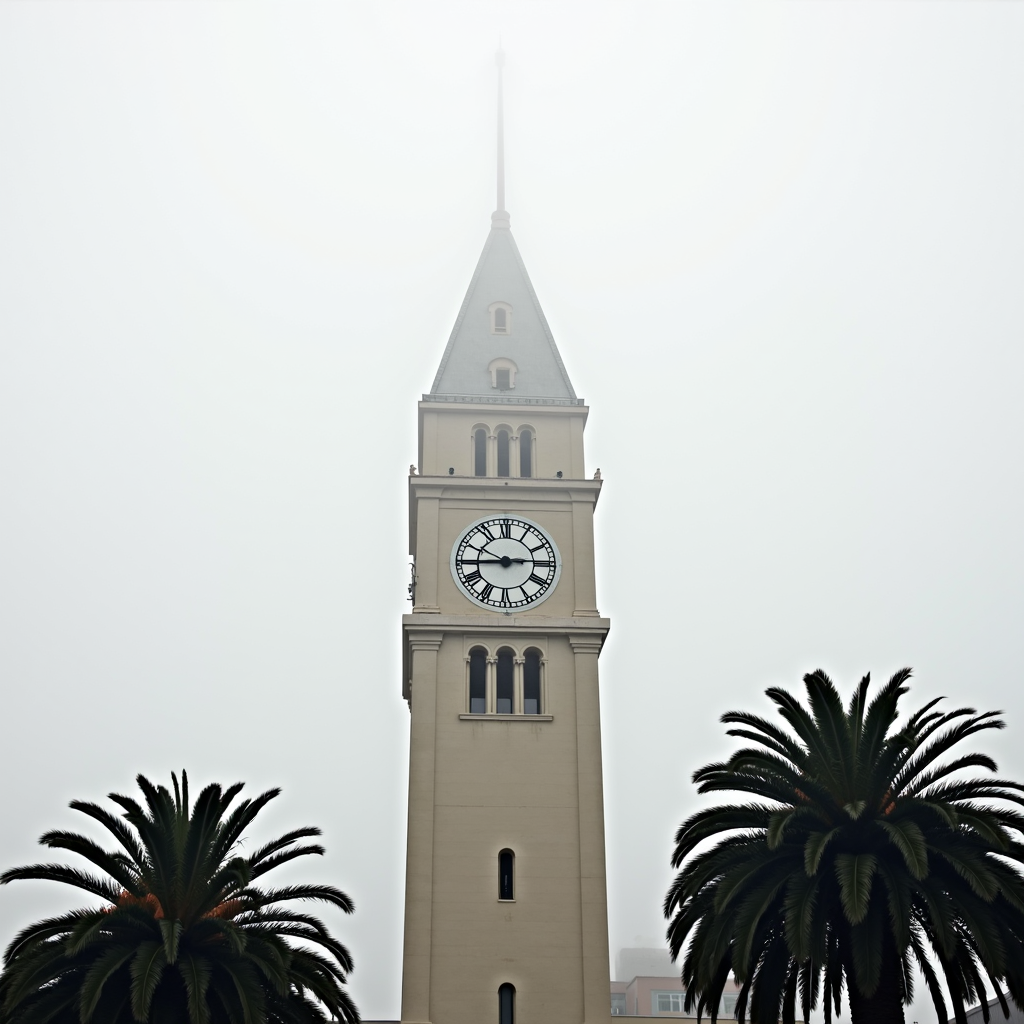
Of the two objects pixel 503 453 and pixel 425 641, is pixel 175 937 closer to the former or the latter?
pixel 425 641

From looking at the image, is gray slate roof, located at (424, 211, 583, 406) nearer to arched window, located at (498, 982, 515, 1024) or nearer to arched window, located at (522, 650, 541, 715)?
arched window, located at (522, 650, 541, 715)

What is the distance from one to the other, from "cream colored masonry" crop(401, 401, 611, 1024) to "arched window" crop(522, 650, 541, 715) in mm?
400

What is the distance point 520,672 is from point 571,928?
8.71 meters

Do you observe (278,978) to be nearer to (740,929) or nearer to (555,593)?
(740,929)

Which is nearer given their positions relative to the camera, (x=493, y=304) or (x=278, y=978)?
(x=278, y=978)

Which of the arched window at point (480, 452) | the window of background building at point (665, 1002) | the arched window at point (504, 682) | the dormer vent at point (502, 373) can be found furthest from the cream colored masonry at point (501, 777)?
the window of background building at point (665, 1002)

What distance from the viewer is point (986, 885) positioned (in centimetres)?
3059

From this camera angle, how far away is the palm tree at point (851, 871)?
31125mm

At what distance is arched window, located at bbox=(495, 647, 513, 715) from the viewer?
163ft

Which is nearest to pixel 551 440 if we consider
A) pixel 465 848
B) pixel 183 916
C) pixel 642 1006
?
pixel 465 848

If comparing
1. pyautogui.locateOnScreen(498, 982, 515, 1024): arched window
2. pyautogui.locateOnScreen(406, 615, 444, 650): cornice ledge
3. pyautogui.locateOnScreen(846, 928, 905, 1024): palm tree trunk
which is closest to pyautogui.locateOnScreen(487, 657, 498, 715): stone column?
pyautogui.locateOnScreen(406, 615, 444, 650): cornice ledge

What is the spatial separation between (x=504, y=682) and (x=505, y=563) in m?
4.20

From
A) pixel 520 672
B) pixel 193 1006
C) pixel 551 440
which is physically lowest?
pixel 193 1006

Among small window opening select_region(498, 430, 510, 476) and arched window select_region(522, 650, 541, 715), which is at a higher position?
small window opening select_region(498, 430, 510, 476)
